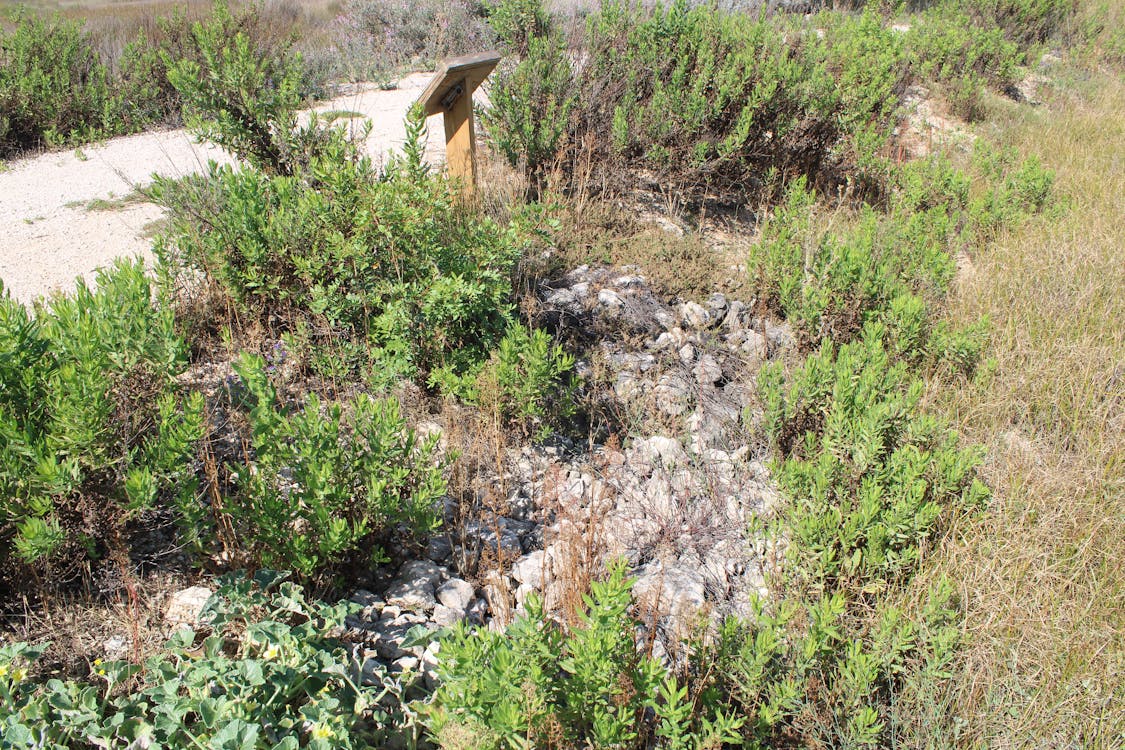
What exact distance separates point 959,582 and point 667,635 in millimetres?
1155

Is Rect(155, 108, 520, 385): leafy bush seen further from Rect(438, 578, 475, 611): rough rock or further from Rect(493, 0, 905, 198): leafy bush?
Rect(493, 0, 905, 198): leafy bush

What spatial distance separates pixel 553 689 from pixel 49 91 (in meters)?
8.28

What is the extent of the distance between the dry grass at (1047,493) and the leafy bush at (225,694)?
1.90 m

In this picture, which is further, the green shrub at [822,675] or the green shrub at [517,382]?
the green shrub at [517,382]

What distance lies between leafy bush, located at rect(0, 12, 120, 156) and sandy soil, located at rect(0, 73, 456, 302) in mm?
355

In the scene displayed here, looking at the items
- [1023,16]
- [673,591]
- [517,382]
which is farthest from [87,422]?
[1023,16]

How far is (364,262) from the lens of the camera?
12.3ft

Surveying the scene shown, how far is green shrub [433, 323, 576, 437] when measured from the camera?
3.53 metres

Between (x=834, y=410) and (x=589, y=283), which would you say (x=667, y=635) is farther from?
(x=589, y=283)

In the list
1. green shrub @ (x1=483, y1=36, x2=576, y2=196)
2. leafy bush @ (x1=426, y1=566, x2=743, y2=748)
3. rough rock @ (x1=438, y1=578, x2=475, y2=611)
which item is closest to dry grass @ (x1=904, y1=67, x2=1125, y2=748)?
leafy bush @ (x1=426, y1=566, x2=743, y2=748)

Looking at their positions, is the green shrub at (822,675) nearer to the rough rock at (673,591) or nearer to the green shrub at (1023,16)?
the rough rock at (673,591)

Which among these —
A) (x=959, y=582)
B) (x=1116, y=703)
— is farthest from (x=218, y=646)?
(x=1116, y=703)

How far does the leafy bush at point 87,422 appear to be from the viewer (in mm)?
2303

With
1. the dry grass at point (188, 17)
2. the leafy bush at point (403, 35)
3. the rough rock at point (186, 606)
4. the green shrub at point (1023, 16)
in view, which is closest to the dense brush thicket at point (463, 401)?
the rough rock at point (186, 606)
